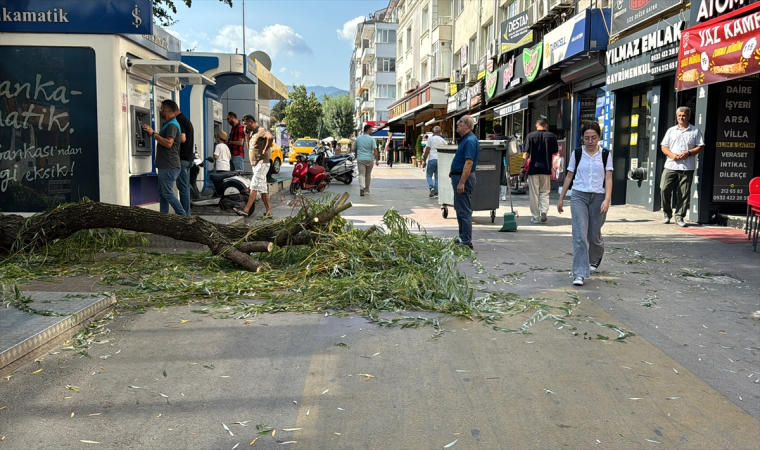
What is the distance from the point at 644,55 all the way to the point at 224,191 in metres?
8.89

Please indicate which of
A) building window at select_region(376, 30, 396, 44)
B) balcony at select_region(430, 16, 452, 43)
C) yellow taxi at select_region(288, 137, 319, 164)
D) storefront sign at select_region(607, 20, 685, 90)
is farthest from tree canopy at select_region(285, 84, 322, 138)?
storefront sign at select_region(607, 20, 685, 90)

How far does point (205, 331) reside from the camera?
16.2ft

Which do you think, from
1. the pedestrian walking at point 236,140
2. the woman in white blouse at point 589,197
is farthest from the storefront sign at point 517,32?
the woman in white blouse at point 589,197

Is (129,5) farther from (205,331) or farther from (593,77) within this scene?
(593,77)

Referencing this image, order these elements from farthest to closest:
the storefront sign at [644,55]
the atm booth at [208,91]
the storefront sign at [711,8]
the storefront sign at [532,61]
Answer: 1. the storefront sign at [532,61]
2. the atm booth at [208,91]
3. the storefront sign at [644,55]
4. the storefront sign at [711,8]

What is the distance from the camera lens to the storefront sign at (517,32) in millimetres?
22094

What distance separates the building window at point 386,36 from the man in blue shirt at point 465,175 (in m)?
67.1

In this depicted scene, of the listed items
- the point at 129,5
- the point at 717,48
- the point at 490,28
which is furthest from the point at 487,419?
the point at 490,28

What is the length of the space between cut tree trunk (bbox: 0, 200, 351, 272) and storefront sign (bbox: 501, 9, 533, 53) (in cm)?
1681

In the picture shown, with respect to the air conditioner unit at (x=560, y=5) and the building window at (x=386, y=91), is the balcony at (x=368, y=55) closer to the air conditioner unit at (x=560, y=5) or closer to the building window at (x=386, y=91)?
the building window at (x=386, y=91)

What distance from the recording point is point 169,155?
9531mm

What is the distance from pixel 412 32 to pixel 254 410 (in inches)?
2066

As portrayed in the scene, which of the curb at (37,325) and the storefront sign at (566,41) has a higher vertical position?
the storefront sign at (566,41)

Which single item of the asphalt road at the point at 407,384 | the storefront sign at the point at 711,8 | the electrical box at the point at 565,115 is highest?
the storefront sign at the point at 711,8
